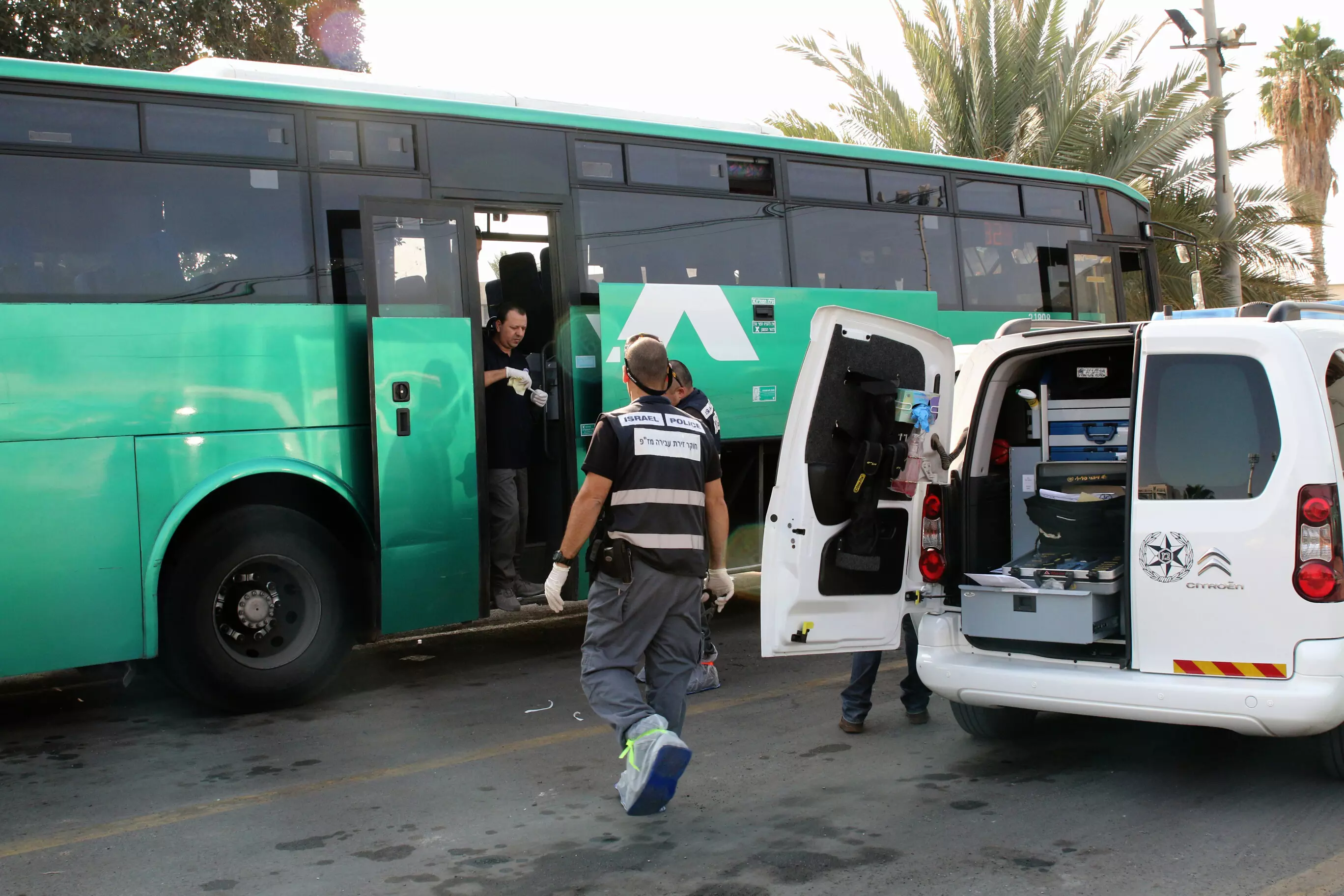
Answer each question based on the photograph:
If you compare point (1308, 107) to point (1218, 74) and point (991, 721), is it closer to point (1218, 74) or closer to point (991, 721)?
point (1218, 74)

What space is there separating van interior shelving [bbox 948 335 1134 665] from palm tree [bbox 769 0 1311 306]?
45.7 ft

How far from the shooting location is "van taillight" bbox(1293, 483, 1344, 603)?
14.4ft

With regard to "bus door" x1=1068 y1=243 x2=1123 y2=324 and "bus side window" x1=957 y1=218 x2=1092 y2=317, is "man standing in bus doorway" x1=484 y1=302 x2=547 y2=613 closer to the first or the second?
"bus side window" x1=957 y1=218 x2=1092 y2=317

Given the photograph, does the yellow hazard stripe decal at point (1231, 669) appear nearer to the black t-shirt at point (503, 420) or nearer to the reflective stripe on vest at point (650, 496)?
the reflective stripe on vest at point (650, 496)

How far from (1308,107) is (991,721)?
40164 millimetres

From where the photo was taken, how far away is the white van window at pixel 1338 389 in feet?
15.7

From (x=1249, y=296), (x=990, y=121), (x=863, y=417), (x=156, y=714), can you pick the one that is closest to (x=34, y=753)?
(x=156, y=714)

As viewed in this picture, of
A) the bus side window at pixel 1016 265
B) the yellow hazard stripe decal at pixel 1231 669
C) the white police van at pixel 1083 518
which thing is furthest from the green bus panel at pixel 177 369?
the bus side window at pixel 1016 265

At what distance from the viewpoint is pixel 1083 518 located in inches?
217

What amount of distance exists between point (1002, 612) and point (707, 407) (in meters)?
2.26

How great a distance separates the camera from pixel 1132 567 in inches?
188

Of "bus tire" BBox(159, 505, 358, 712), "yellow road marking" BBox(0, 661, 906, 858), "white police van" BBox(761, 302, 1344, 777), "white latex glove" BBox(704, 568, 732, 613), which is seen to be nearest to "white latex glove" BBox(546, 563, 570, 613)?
"white latex glove" BBox(704, 568, 732, 613)

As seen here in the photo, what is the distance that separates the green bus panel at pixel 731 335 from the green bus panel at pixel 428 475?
1.10 metres

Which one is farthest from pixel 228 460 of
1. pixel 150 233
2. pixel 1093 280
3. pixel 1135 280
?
pixel 1135 280
